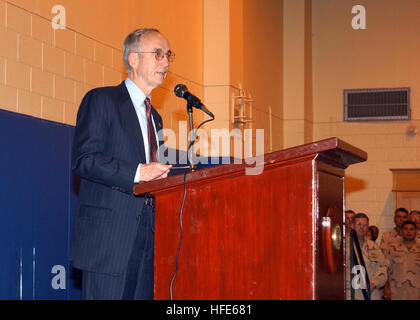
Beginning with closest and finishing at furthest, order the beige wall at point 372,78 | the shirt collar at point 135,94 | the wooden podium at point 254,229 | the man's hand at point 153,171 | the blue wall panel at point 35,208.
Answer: the wooden podium at point 254,229 < the man's hand at point 153,171 < the shirt collar at point 135,94 < the blue wall panel at point 35,208 < the beige wall at point 372,78

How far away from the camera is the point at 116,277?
1963 mm

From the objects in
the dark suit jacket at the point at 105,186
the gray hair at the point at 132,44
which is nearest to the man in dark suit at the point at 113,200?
the dark suit jacket at the point at 105,186

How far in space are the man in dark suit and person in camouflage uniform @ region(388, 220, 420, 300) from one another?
200 inches

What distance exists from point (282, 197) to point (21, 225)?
7.37 ft

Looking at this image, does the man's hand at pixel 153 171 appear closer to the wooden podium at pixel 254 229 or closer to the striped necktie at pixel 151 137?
the wooden podium at pixel 254 229

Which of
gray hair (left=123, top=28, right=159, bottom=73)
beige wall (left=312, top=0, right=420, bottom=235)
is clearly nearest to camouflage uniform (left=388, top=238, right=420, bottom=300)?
beige wall (left=312, top=0, right=420, bottom=235)

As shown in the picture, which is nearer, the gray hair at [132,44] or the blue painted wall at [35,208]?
the gray hair at [132,44]

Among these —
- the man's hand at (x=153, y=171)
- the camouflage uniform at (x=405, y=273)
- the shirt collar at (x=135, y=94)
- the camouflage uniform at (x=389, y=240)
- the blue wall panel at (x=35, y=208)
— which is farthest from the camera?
the camouflage uniform at (x=389, y=240)

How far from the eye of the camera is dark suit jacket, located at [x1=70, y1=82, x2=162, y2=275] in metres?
1.97

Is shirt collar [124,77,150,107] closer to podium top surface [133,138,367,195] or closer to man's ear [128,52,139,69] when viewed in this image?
man's ear [128,52,139,69]

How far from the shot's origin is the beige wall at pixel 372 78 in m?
8.92
